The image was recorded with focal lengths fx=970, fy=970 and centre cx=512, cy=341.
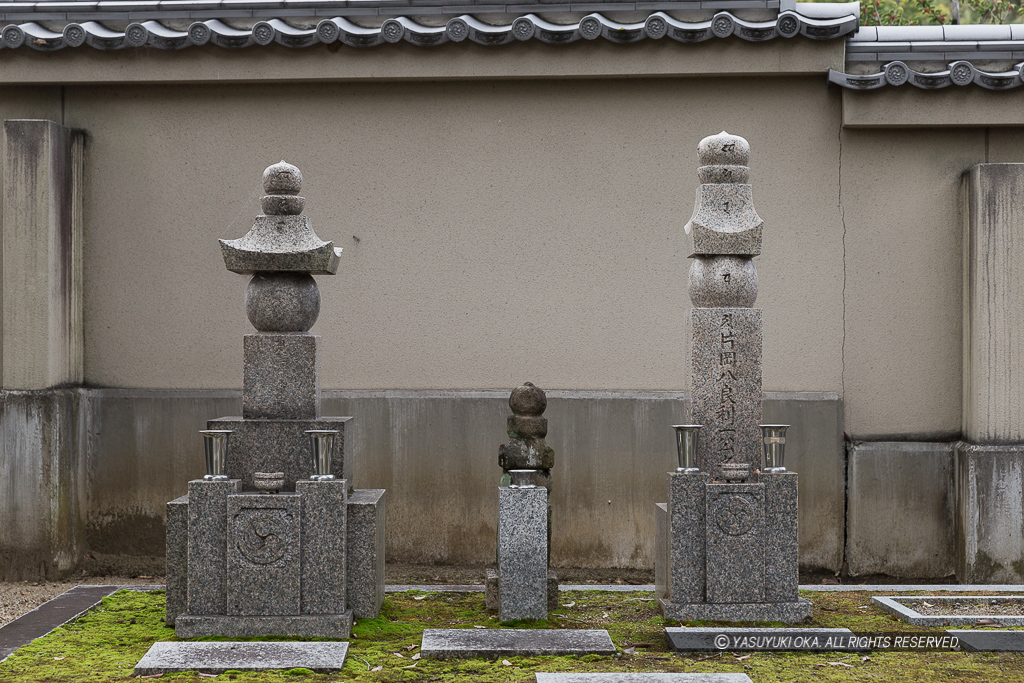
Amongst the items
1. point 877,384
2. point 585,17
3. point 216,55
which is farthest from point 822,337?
point 216,55

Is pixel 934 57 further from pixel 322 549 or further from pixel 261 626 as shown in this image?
pixel 261 626

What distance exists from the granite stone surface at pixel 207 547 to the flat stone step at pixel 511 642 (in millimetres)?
1318

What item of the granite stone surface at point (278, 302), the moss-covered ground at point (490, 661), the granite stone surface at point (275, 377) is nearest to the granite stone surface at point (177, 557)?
the moss-covered ground at point (490, 661)

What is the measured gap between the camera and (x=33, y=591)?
24.9 ft

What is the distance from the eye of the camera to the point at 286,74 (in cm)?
813

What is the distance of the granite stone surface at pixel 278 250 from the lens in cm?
629

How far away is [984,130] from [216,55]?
21.2 ft

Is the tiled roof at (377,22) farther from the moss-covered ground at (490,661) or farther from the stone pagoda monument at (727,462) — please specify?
the moss-covered ground at (490,661)

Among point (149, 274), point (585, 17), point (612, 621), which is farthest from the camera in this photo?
point (149, 274)

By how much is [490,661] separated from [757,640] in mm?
1628

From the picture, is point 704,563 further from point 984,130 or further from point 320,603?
point 984,130

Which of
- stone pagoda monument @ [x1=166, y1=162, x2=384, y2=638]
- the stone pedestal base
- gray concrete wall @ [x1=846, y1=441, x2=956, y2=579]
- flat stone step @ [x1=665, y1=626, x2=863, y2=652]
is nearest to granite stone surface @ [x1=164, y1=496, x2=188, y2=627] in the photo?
stone pagoda monument @ [x1=166, y1=162, x2=384, y2=638]

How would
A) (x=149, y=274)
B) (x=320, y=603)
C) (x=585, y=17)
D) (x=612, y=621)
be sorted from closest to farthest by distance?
1. (x=320, y=603)
2. (x=612, y=621)
3. (x=585, y=17)
4. (x=149, y=274)

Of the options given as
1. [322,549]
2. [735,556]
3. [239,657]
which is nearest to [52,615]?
[239,657]
